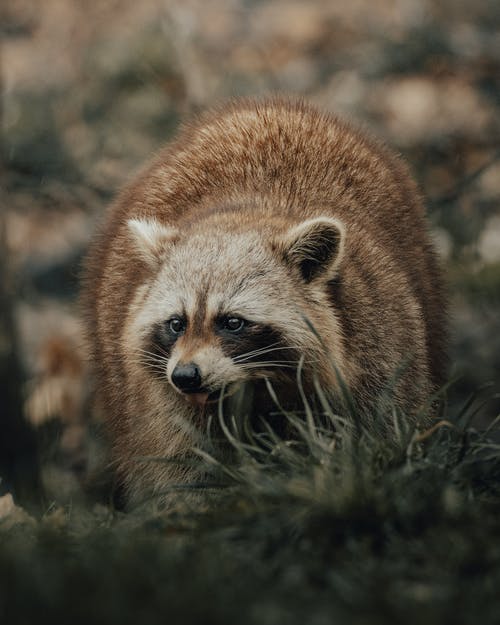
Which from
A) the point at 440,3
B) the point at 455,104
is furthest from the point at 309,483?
the point at 440,3

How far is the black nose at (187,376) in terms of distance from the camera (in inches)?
148

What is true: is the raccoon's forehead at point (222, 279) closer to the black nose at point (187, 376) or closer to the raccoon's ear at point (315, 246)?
the raccoon's ear at point (315, 246)

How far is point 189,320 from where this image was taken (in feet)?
13.3

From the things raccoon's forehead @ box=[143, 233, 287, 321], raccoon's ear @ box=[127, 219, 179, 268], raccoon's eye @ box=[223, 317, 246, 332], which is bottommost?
raccoon's eye @ box=[223, 317, 246, 332]

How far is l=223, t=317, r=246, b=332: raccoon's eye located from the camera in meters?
4.03

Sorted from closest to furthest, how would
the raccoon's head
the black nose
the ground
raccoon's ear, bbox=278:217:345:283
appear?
the ground, the black nose, the raccoon's head, raccoon's ear, bbox=278:217:345:283

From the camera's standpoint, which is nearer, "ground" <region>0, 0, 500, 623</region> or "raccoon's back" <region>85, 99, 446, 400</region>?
"ground" <region>0, 0, 500, 623</region>

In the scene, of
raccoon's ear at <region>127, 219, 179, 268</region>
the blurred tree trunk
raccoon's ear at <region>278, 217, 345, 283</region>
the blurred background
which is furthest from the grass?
the blurred tree trunk

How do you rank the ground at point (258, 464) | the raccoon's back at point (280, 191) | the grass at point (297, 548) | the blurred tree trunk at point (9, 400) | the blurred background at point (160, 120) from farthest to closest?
the blurred background at point (160, 120) → the blurred tree trunk at point (9, 400) → the raccoon's back at point (280, 191) → the ground at point (258, 464) → the grass at point (297, 548)

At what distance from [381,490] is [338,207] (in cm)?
219

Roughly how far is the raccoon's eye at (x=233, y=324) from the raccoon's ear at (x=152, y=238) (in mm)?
564

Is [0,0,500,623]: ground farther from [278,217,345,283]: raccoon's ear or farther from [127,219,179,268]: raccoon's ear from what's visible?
[127,219,179,268]: raccoon's ear

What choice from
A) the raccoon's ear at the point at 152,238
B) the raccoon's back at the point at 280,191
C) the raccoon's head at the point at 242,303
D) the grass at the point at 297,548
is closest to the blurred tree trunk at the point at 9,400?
the raccoon's back at the point at 280,191

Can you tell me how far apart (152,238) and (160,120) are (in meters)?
4.74
